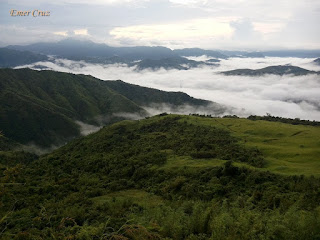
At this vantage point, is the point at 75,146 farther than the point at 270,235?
Yes

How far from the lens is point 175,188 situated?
167ft

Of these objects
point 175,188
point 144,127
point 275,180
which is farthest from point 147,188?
point 144,127

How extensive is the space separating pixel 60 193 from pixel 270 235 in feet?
153

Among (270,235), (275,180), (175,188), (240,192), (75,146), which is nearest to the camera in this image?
(270,235)

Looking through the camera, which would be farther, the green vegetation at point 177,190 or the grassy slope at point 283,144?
the grassy slope at point 283,144

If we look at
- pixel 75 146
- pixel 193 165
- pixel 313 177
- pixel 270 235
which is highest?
pixel 270 235

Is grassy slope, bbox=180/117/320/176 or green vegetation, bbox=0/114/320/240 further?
grassy slope, bbox=180/117/320/176

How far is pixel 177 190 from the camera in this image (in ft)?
165

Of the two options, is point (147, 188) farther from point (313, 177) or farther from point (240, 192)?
point (313, 177)

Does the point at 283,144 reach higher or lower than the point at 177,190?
higher

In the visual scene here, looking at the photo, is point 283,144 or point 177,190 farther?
point 283,144

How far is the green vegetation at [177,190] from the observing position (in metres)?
15.4

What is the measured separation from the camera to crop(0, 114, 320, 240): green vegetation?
15421 mm

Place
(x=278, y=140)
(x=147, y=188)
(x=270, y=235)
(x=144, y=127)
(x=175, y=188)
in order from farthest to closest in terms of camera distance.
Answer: (x=144, y=127), (x=278, y=140), (x=147, y=188), (x=175, y=188), (x=270, y=235)
